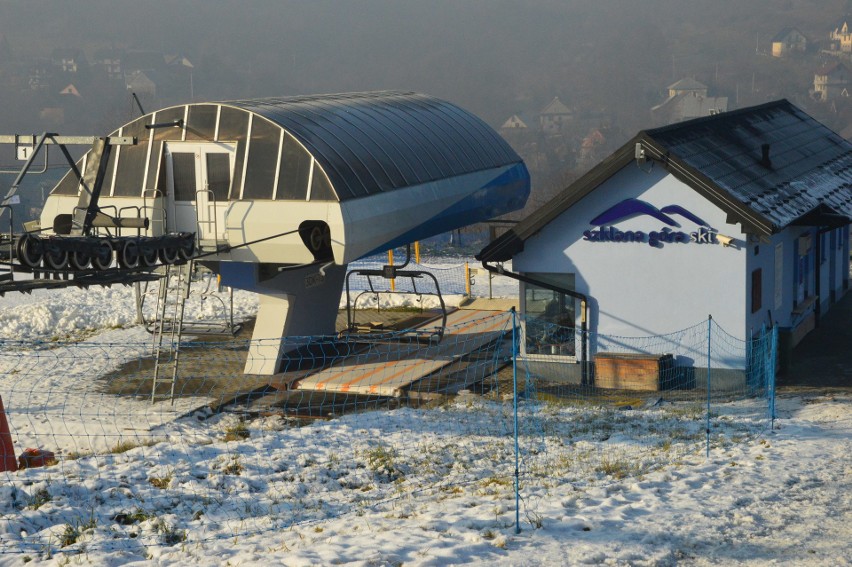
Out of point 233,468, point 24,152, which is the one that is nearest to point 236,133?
point 24,152

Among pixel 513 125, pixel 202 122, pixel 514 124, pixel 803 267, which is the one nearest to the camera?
pixel 202 122

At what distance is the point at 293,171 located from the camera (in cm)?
2120

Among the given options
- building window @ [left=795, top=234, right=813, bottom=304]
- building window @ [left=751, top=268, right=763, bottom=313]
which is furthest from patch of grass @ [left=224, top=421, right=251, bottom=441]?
building window @ [left=795, top=234, right=813, bottom=304]

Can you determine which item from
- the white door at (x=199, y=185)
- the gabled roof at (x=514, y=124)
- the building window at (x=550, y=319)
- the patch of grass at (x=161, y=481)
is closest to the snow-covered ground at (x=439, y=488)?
the patch of grass at (x=161, y=481)

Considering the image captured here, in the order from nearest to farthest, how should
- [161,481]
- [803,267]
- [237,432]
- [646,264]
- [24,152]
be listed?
1. [161,481]
2. [237,432]
3. [24,152]
4. [646,264]
5. [803,267]

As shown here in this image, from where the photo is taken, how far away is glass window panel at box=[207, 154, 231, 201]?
21766 mm

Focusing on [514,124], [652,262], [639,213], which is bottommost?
[652,262]

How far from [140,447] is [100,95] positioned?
185697 mm

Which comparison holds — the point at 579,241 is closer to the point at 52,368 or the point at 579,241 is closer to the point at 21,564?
the point at 52,368

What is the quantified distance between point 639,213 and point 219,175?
7.89m

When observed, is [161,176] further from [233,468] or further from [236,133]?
[233,468]

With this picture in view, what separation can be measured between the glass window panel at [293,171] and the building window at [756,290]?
322 inches

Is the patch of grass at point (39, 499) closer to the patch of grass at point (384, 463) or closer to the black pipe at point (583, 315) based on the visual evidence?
the patch of grass at point (384, 463)

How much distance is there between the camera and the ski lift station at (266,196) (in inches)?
831
